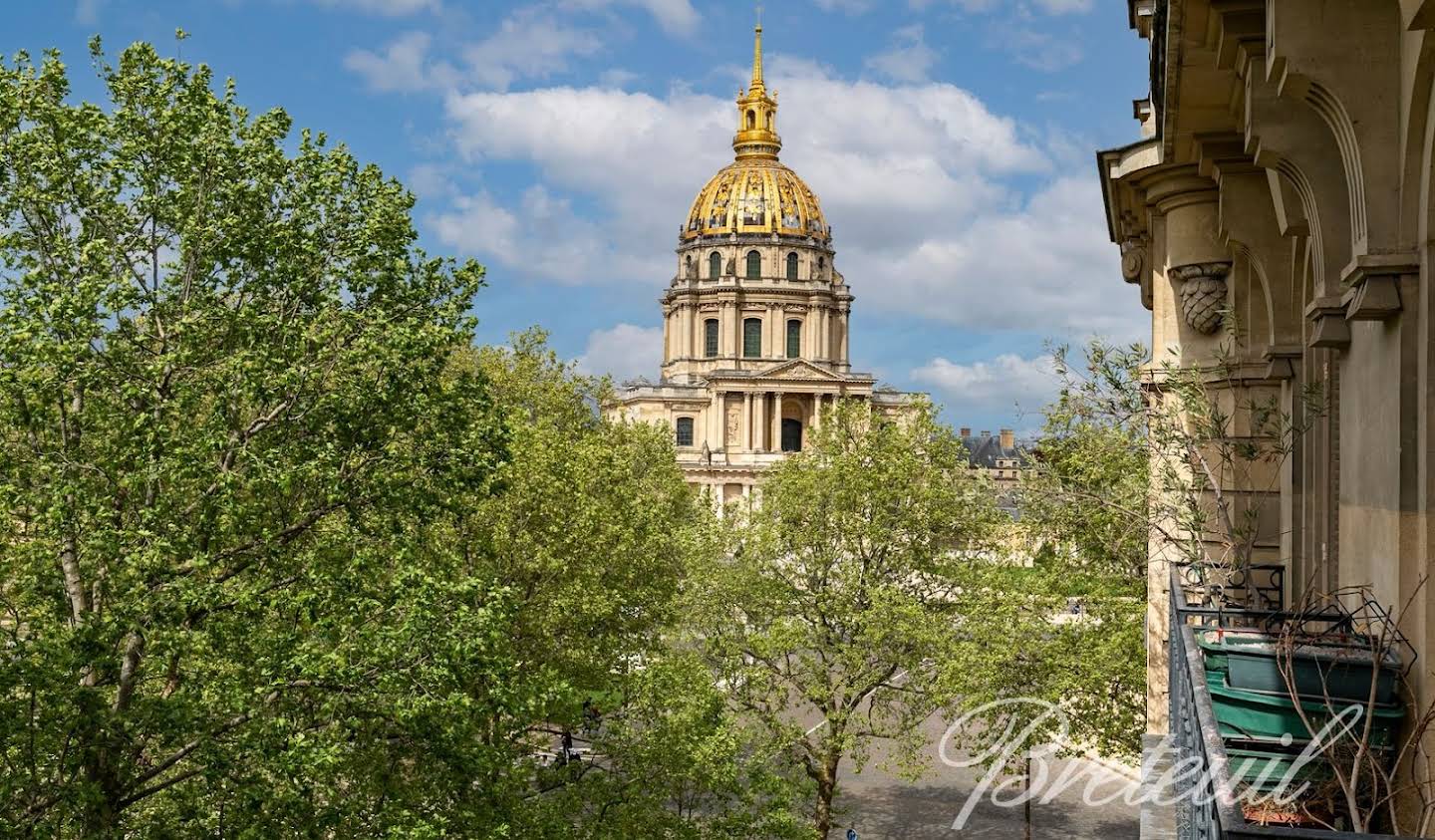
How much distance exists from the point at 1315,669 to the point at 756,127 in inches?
4101

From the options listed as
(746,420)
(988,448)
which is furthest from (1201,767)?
(988,448)

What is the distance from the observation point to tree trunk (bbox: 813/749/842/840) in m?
24.7

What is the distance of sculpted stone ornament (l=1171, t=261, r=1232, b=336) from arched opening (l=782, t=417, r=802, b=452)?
87.3m

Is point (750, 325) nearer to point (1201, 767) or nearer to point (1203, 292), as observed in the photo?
point (1203, 292)

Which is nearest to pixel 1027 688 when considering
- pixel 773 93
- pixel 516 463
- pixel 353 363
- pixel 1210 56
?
pixel 516 463

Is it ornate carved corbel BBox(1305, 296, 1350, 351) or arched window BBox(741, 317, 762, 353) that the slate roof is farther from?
ornate carved corbel BBox(1305, 296, 1350, 351)

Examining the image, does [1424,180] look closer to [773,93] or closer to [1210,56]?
[1210,56]

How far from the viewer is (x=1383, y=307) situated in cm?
501

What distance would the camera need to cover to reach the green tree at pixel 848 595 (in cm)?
2475

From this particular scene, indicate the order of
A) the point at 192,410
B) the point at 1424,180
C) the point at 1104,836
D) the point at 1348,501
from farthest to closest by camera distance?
→ the point at 1104,836, the point at 192,410, the point at 1348,501, the point at 1424,180

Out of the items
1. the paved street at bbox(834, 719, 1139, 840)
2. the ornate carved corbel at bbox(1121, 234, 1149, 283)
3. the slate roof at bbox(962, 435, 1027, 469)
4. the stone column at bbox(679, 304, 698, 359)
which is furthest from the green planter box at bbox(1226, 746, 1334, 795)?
the slate roof at bbox(962, 435, 1027, 469)

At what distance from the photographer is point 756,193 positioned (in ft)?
339

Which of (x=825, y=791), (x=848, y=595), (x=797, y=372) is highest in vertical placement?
(x=797, y=372)

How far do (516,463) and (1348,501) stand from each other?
55.2 feet
